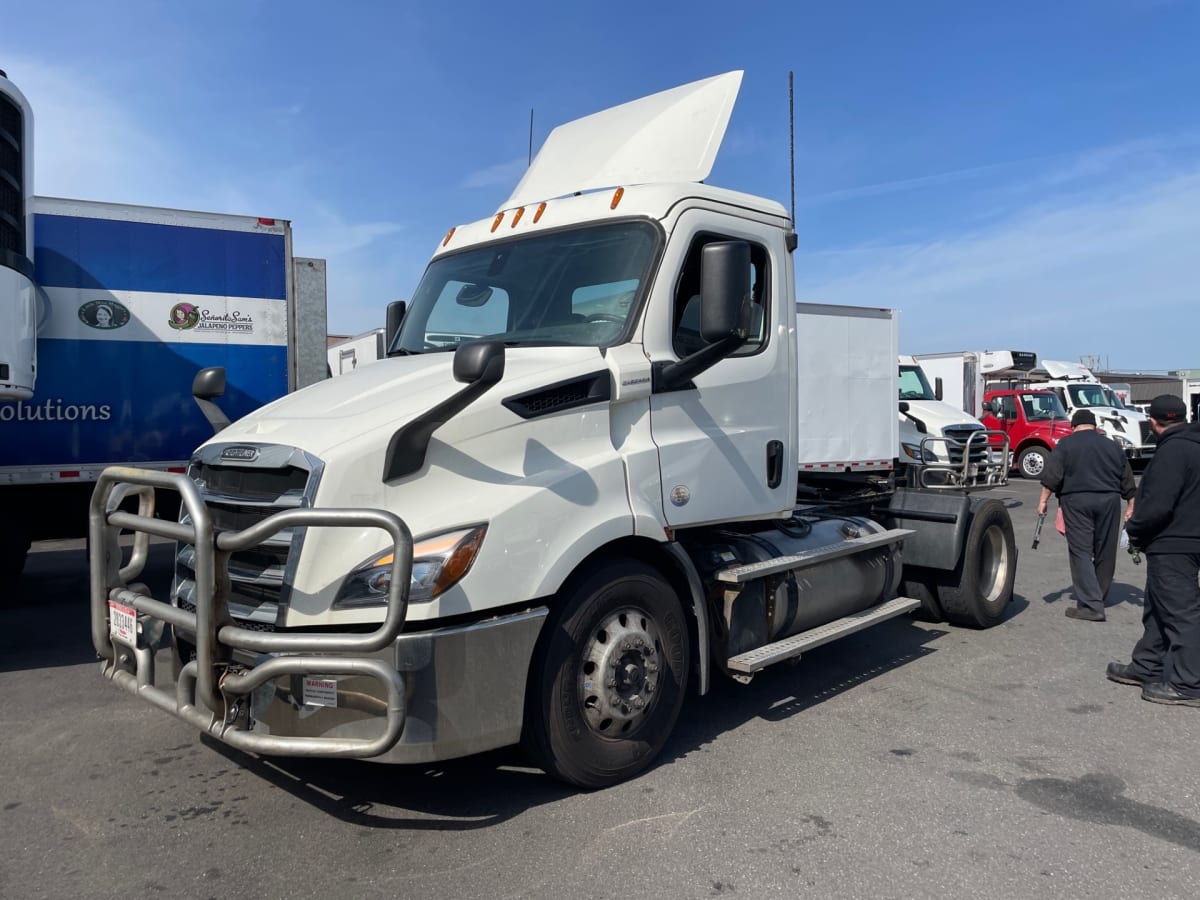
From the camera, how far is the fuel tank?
463cm

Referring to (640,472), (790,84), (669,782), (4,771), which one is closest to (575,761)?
(669,782)

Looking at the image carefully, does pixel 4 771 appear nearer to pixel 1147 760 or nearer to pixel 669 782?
pixel 669 782

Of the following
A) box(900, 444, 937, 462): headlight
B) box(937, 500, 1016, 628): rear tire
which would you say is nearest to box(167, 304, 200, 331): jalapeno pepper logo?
box(937, 500, 1016, 628): rear tire

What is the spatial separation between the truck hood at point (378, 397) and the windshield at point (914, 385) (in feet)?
41.9

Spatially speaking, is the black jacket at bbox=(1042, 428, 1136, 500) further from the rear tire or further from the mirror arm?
the mirror arm

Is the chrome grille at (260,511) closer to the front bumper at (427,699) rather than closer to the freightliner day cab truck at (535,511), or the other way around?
the freightliner day cab truck at (535,511)

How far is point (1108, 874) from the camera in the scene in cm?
326

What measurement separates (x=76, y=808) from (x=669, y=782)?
2585 mm

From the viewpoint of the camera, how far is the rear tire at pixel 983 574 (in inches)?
269

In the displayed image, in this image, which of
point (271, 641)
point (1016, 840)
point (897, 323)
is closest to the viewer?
point (271, 641)


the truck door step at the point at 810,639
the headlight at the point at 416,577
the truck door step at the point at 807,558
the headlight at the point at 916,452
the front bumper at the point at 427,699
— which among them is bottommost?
the truck door step at the point at 810,639

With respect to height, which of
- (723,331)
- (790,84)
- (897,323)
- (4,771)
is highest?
(790,84)

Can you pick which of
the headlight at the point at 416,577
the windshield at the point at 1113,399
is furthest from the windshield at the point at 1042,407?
the headlight at the point at 416,577

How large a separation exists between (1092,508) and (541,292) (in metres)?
5.39
